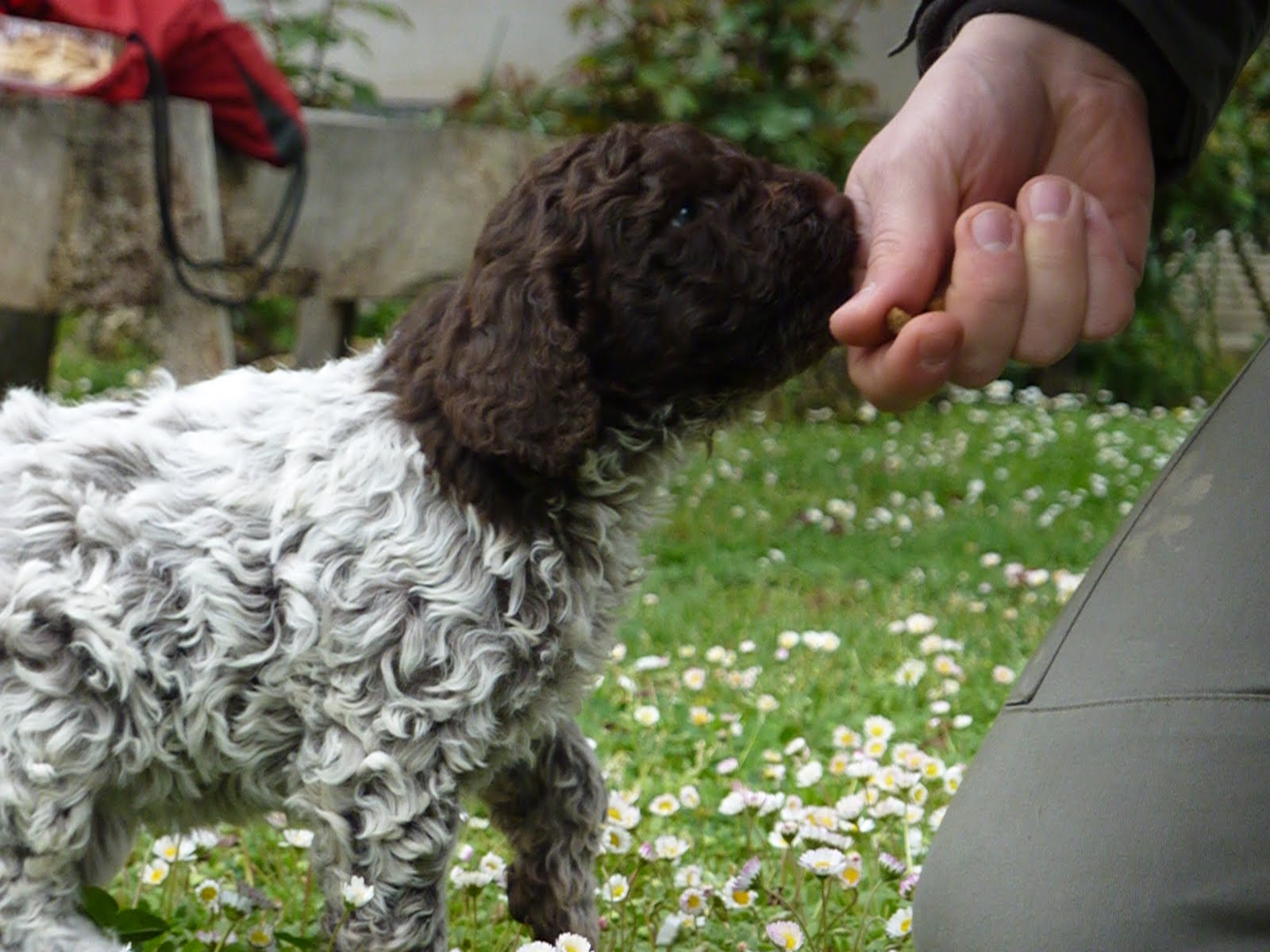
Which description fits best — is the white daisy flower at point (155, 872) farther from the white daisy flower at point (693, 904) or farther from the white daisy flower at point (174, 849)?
the white daisy flower at point (693, 904)

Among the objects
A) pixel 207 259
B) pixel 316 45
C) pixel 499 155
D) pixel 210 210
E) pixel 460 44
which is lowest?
pixel 460 44

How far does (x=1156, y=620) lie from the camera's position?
2002 mm

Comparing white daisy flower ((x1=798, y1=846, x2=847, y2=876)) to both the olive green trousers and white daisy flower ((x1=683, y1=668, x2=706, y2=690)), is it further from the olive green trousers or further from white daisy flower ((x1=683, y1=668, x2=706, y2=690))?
white daisy flower ((x1=683, y1=668, x2=706, y2=690))

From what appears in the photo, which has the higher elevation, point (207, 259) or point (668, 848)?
point (668, 848)

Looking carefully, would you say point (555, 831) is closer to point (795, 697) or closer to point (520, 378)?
point (520, 378)

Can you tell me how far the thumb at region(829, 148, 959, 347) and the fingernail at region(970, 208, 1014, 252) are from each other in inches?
3.9

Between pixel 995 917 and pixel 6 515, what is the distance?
5.04ft

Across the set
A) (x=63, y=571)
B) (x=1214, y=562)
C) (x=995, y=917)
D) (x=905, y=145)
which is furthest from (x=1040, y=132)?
(x=63, y=571)

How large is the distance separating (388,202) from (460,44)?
4.79 meters

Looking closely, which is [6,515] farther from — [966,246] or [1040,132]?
[1040,132]

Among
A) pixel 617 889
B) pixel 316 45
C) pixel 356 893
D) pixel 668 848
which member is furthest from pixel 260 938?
pixel 316 45

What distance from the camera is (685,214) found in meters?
2.53

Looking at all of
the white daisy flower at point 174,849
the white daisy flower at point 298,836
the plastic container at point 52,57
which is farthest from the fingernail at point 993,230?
the plastic container at point 52,57

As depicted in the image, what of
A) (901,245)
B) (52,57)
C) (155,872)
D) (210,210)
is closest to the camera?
(901,245)
